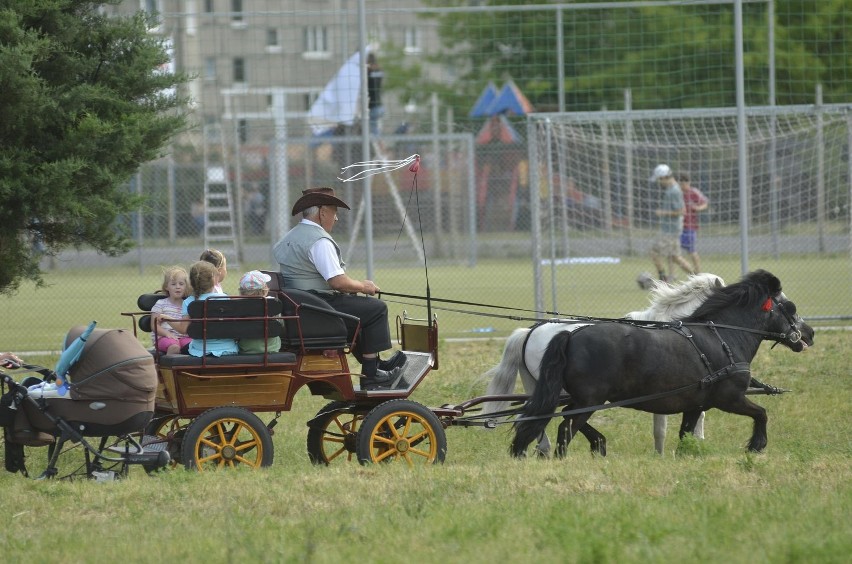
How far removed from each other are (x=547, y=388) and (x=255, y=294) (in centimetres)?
210

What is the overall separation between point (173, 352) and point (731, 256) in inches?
519

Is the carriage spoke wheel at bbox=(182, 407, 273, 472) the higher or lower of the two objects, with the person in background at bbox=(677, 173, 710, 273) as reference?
lower

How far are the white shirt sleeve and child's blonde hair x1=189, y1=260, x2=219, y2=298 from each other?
2.36ft

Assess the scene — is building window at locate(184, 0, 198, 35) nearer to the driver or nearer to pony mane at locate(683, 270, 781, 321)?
the driver

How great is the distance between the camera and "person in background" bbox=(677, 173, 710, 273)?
17.7m

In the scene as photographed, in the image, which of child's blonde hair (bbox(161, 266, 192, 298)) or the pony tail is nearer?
the pony tail

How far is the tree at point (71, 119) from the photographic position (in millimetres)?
11320

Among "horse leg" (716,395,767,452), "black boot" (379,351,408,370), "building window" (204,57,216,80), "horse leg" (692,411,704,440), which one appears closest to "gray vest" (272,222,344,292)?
"black boot" (379,351,408,370)

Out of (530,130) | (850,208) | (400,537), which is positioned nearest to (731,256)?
(850,208)

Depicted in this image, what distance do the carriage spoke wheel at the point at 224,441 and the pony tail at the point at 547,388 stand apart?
5.86 ft

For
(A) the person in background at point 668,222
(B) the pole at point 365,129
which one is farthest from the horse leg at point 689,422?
(A) the person in background at point 668,222

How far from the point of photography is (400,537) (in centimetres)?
595

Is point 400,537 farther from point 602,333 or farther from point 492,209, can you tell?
point 492,209

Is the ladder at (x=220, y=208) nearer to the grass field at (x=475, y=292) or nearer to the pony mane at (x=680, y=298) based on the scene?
the grass field at (x=475, y=292)
